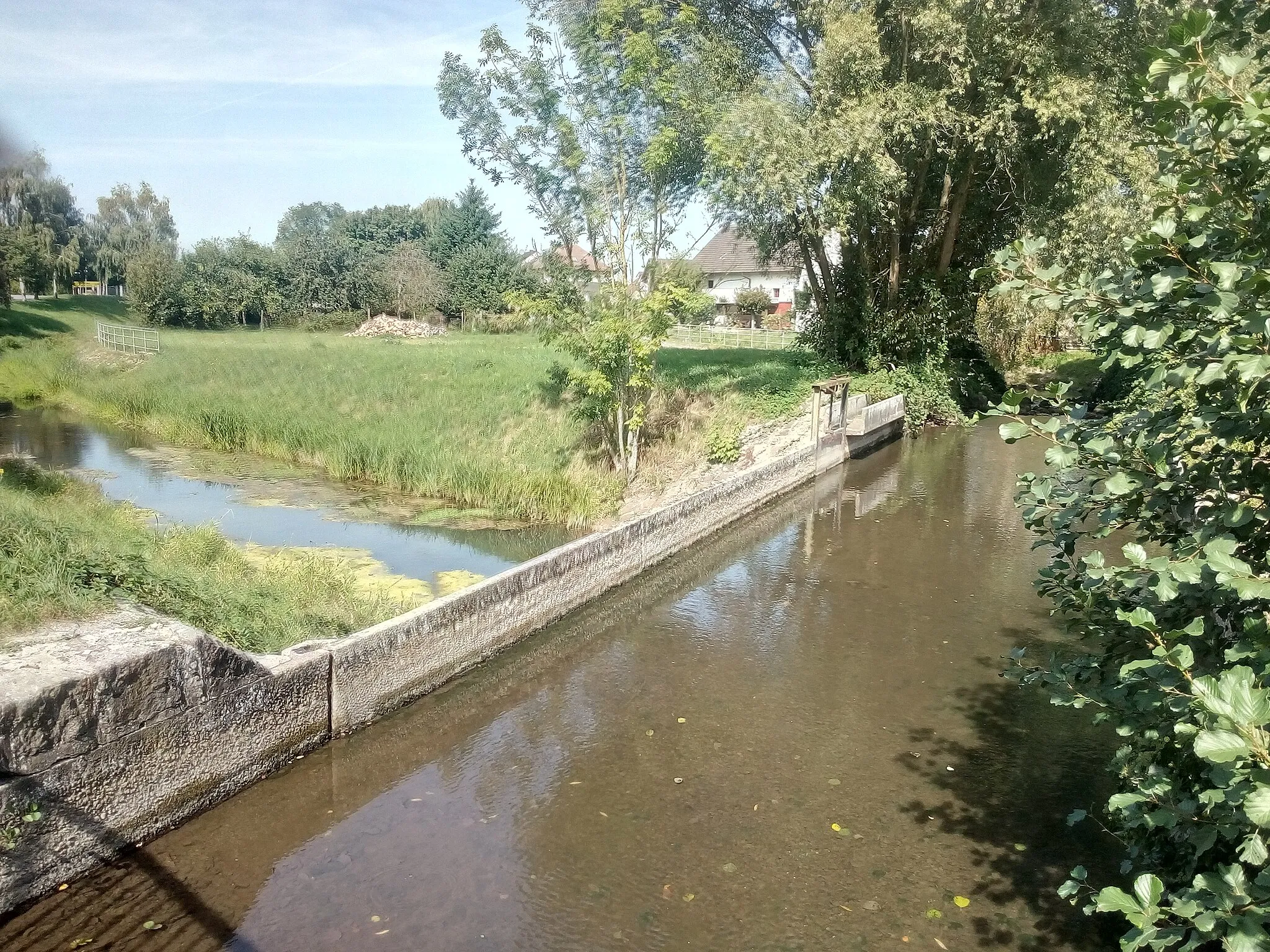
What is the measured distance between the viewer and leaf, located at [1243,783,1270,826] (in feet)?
6.95

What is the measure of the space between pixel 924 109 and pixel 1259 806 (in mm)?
17818

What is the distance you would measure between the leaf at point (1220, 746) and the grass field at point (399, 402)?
12.1m

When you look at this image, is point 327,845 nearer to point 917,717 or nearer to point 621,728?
point 621,728

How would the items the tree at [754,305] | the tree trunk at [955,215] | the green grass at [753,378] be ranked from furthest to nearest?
the tree at [754,305], the tree trunk at [955,215], the green grass at [753,378]

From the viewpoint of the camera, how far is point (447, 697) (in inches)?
302

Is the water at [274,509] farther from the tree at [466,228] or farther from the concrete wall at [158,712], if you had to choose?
the tree at [466,228]

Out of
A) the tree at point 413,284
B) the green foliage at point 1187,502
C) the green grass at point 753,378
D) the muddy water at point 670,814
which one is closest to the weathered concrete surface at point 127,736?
the muddy water at point 670,814

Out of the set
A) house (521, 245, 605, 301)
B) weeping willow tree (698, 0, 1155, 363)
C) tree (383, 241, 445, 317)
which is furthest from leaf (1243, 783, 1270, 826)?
tree (383, 241, 445, 317)

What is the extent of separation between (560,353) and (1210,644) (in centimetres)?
2505

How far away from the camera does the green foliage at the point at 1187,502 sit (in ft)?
8.16

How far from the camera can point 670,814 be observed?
6.02 metres

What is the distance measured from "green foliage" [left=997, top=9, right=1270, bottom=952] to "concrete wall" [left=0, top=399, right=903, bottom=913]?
4814 mm

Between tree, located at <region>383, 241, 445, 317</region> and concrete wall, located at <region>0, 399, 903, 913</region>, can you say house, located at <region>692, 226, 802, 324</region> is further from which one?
concrete wall, located at <region>0, 399, 903, 913</region>

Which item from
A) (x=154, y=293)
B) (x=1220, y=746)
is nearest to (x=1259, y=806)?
(x=1220, y=746)
